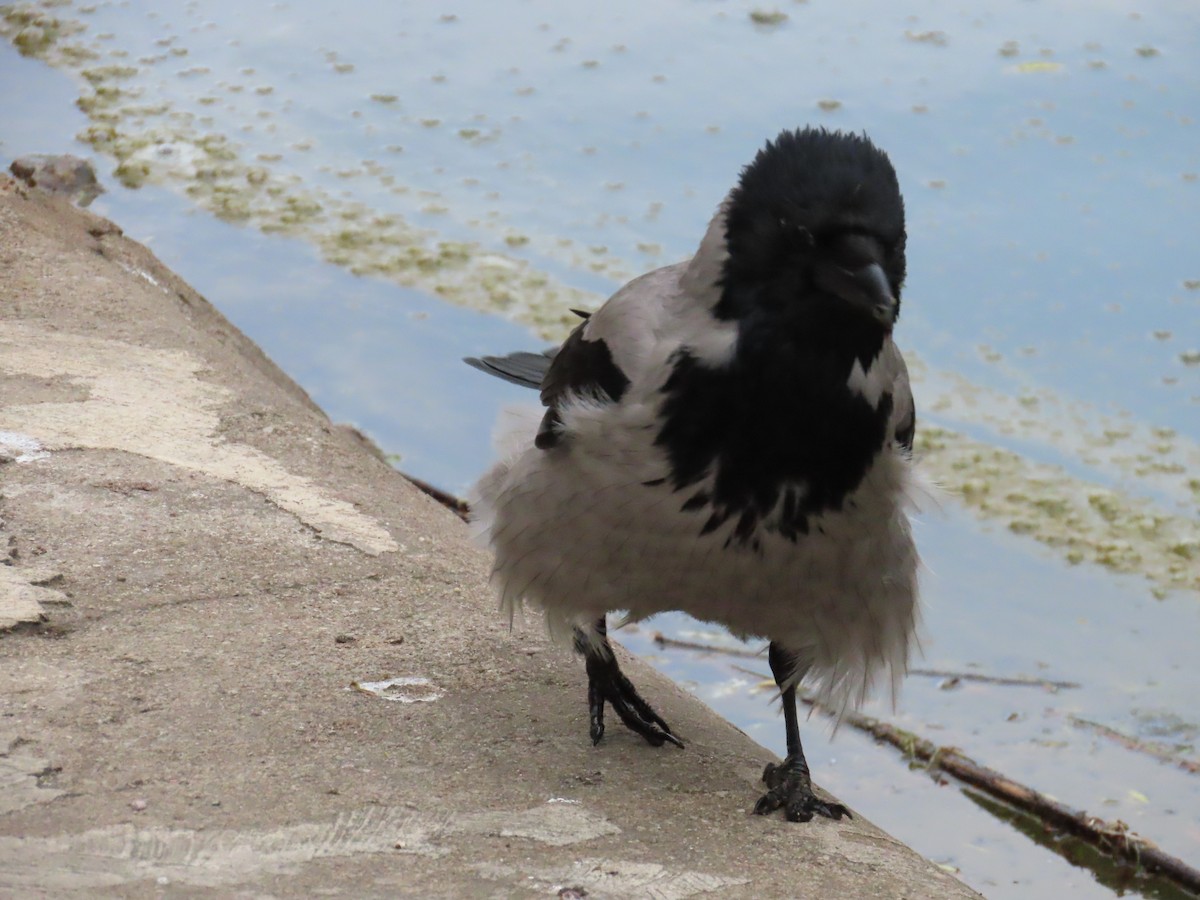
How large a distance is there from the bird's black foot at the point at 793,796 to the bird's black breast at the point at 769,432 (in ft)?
1.93

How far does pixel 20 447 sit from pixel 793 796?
222 cm

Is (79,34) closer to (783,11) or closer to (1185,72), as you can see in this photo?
(783,11)

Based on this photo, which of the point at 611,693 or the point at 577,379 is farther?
the point at 611,693

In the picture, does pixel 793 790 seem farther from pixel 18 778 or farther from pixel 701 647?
pixel 701 647

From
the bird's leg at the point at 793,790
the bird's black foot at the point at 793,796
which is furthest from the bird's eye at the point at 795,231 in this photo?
the bird's black foot at the point at 793,796

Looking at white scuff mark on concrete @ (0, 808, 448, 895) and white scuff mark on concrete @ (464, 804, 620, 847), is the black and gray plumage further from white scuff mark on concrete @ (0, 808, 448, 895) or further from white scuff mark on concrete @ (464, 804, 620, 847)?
white scuff mark on concrete @ (0, 808, 448, 895)

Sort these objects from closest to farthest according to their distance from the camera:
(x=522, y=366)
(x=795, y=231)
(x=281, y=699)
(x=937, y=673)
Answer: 1. (x=795, y=231)
2. (x=281, y=699)
3. (x=522, y=366)
4. (x=937, y=673)

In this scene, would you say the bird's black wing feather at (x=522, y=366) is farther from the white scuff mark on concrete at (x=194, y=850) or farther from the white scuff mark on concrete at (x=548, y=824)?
the white scuff mark on concrete at (x=194, y=850)

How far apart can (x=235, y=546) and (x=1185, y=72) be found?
595cm

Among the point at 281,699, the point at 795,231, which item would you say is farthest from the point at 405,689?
the point at 795,231

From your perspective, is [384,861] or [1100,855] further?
[1100,855]

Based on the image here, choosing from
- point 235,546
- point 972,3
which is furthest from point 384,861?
point 972,3

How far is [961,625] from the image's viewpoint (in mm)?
4844

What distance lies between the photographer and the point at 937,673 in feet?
15.3
